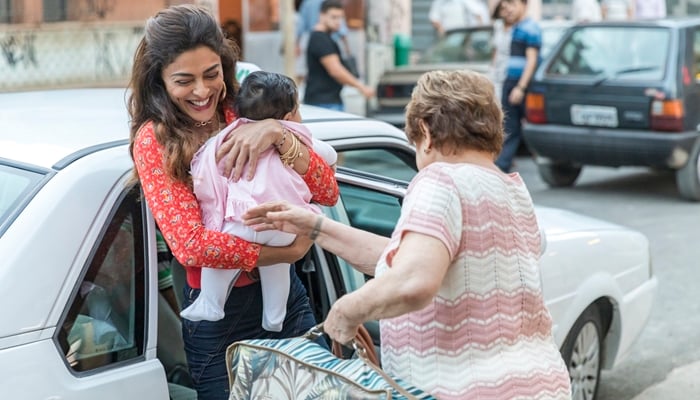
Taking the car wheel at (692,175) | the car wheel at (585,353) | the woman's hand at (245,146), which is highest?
the woman's hand at (245,146)

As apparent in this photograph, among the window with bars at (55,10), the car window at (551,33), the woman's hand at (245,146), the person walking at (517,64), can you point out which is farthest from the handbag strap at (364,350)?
the car window at (551,33)

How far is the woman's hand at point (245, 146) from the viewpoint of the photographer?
271cm

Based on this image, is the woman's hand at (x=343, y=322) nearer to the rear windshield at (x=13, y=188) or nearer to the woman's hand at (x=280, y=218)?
the woman's hand at (x=280, y=218)

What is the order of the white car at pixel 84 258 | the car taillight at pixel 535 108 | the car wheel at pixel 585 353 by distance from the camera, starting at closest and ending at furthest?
the white car at pixel 84 258
the car wheel at pixel 585 353
the car taillight at pixel 535 108

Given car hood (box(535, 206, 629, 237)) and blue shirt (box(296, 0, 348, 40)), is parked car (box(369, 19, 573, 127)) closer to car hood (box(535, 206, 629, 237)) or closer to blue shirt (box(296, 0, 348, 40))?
blue shirt (box(296, 0, 348, 40))

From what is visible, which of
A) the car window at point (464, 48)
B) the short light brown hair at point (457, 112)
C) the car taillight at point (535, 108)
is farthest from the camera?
the car window at point (464, 48)

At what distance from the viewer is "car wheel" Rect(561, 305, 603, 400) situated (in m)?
4.52

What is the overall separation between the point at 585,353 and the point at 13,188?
2655 mm

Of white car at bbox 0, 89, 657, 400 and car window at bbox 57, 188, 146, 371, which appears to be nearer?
white car at bbox 0, 89, 657, 400

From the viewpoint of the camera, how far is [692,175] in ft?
32.6

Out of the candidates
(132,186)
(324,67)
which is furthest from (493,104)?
(324,67)

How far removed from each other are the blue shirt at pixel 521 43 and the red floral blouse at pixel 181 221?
844cm

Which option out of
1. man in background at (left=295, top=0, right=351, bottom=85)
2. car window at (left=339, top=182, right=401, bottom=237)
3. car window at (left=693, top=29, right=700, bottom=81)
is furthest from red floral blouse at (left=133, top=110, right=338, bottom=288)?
man in background at (left=295, top=0, right=351, bottom=85)

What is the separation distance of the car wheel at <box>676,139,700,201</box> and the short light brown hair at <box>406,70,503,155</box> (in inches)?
307
